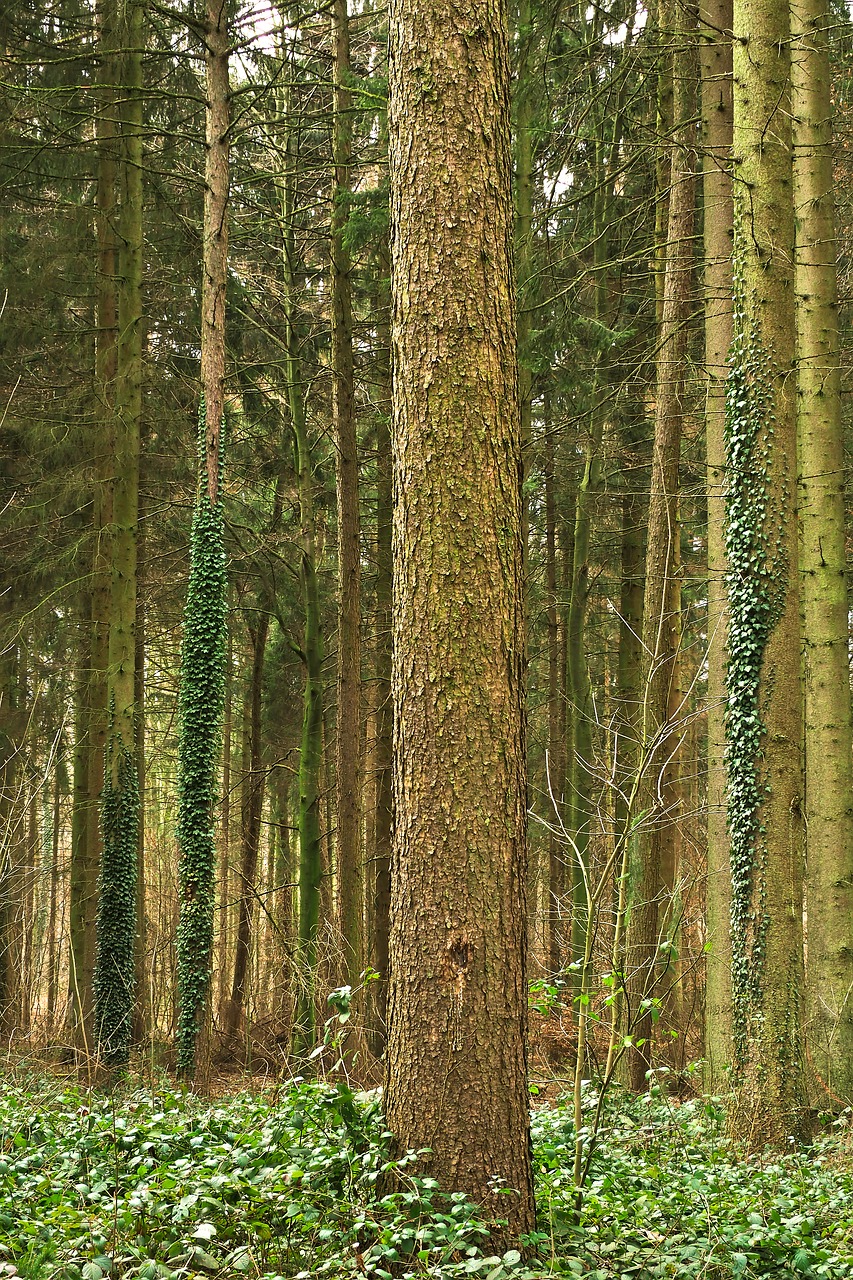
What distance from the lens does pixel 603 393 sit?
482 inches

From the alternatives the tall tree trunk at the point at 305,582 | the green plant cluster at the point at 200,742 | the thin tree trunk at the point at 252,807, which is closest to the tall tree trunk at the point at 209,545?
the green plant cluster at the point at 200,742

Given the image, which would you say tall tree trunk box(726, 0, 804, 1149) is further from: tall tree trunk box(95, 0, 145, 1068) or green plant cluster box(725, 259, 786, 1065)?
tall tree trunk box(95, 0, 145, 1068)

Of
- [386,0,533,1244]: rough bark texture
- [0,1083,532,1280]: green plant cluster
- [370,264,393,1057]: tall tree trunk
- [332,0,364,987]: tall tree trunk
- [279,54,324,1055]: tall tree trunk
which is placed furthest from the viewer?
[370,264,393,1057]: tall tree trunk

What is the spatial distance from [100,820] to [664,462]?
8158mm

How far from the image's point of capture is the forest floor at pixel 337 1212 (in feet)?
10.2

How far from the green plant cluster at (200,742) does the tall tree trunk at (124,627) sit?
4.09 feet

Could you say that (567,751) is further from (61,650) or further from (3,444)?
(3,444)

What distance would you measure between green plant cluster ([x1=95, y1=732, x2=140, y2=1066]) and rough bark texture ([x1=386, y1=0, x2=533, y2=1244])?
952 cm

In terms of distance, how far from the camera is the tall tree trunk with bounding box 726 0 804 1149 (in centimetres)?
607

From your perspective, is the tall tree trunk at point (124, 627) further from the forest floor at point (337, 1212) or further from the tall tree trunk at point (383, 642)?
the forest floor at point (337, 1212)

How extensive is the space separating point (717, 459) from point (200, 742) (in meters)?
6.41

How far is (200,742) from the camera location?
11328 millimetres

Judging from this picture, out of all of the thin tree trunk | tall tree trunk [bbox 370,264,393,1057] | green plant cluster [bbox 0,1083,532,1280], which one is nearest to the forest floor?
green plant cluster [bbox 0,1083,532,1280]

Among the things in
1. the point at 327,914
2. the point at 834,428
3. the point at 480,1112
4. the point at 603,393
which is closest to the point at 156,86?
the point at 603,393
